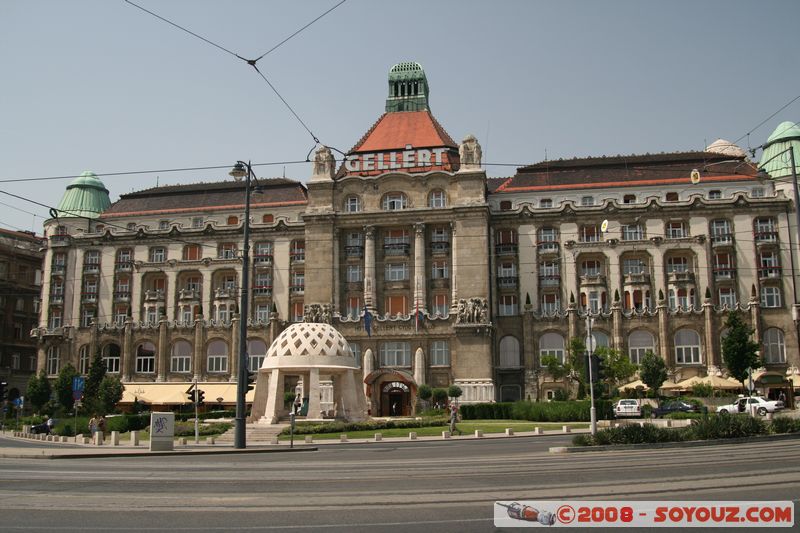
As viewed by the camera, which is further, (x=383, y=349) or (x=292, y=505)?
(x=383, y=349)

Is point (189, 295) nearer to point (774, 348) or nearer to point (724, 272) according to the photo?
point (724, 272)

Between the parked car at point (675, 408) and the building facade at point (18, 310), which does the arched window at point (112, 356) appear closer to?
the building facade at point (18, 310)

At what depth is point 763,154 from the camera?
88.0 metres

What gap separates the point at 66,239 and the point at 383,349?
41018 mm

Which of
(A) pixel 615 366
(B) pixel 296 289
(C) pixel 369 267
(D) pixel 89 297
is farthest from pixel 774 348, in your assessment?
(D) pixel 89 297

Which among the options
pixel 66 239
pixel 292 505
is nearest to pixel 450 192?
pixel 66 239

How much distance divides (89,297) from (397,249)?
36628mm

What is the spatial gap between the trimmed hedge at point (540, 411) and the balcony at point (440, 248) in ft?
70.9

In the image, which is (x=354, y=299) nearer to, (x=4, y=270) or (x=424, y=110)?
(x=424, y=110)

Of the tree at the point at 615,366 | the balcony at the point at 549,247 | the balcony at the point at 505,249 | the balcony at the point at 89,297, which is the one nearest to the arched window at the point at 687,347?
the tree at the point at 615,366

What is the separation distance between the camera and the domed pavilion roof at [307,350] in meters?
50.2

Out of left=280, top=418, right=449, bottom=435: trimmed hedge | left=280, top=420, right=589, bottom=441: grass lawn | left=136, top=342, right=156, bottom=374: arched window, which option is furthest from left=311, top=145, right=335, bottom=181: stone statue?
left=280, top=420, right=589, bottom=441: grass lawn

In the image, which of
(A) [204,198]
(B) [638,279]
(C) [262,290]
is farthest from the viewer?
(A) [204,198]

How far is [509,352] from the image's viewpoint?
79188 mm
